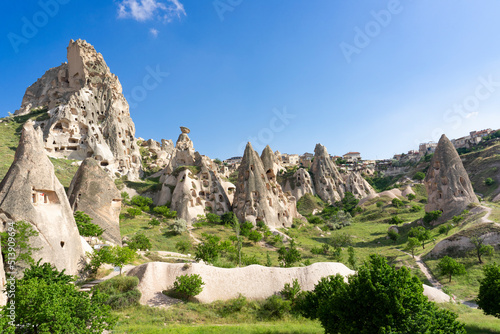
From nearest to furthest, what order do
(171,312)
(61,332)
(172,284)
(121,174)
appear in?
(61,332), (171,312), (172,284), (121,174)

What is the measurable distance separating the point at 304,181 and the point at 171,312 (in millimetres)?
72744

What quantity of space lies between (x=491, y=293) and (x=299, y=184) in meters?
69.8

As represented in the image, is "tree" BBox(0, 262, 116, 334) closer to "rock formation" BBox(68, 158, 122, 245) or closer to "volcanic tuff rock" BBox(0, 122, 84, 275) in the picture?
"volcanic tuff rock" BBox(0, 122, 84, 275)

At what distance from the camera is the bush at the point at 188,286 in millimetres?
20656

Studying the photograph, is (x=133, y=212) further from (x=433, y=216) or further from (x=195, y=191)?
(x=433, y=216)

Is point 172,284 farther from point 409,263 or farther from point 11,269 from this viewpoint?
point 409,263

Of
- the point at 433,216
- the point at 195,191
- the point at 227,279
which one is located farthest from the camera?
the point at 195,191

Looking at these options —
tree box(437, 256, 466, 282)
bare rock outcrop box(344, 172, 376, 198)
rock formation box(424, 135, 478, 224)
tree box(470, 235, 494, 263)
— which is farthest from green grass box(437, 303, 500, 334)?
bare rock outcrop box(344, 172, 376, 198)

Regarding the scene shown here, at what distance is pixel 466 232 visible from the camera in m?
34.8

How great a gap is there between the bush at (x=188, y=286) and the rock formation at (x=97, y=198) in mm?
15453

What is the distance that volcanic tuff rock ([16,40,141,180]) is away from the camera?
197 ft

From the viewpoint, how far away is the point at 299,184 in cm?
8738

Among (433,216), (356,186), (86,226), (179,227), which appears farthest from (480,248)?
(356,186)

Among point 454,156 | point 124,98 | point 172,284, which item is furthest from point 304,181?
point 172,284
